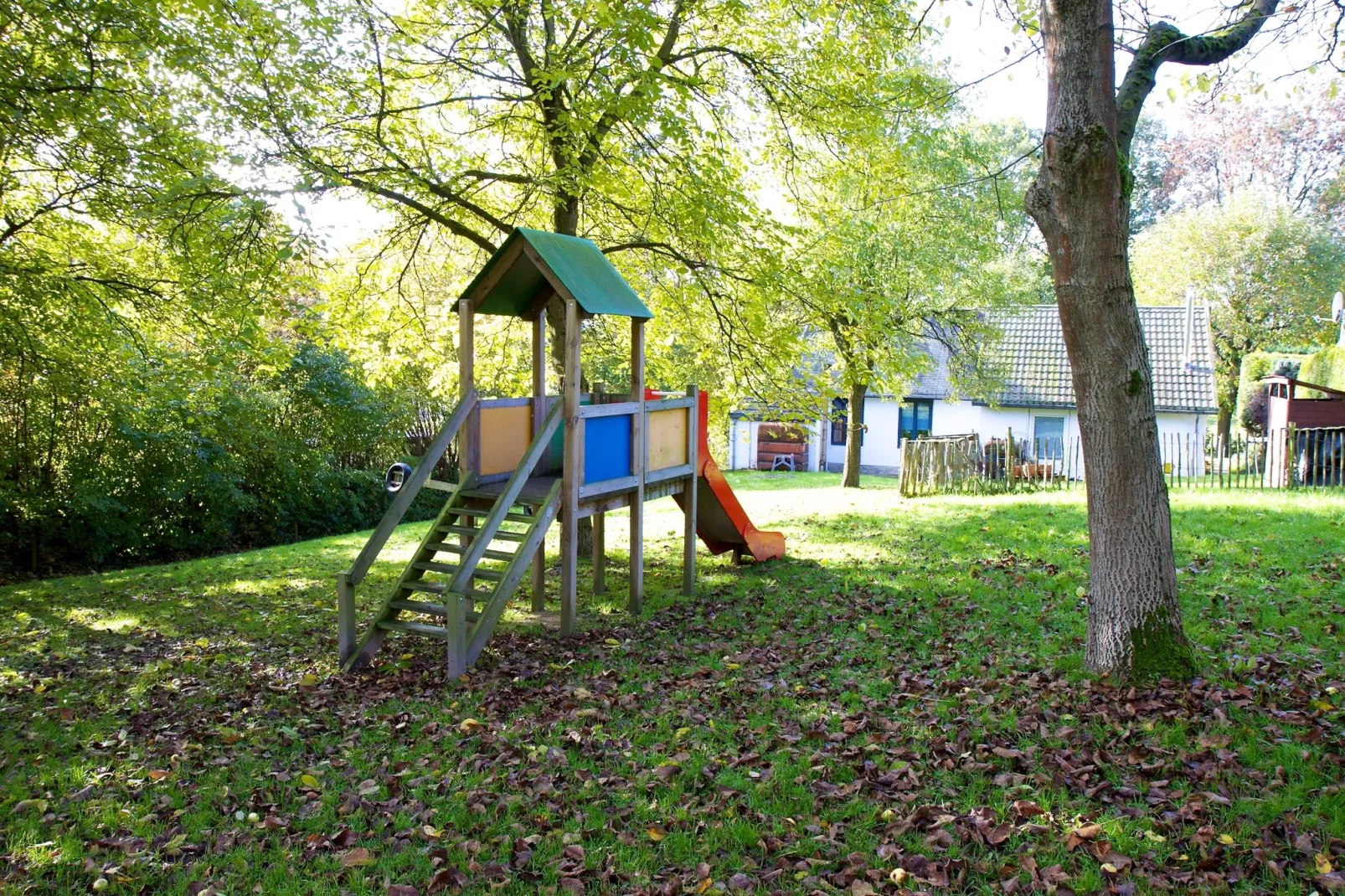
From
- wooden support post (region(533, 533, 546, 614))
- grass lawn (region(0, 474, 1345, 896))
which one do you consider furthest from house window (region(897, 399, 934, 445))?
wooden support post (region(533, 533, 546, 614))

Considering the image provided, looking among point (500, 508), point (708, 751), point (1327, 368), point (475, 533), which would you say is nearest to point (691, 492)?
point (475, 533)

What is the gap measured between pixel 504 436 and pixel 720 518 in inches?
151

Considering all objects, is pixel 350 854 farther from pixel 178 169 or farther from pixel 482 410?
pixel 178 169

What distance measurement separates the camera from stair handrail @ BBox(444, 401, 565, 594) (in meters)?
7.23

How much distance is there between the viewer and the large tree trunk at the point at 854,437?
21.8 m

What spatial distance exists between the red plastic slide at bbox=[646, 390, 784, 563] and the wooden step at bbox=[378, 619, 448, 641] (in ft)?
14.6

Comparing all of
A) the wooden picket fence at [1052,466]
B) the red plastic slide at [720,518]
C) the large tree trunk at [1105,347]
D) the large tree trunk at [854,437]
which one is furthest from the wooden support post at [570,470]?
the large tree trunk at [854,437]

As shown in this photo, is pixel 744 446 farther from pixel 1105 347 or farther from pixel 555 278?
pixel 1105 347

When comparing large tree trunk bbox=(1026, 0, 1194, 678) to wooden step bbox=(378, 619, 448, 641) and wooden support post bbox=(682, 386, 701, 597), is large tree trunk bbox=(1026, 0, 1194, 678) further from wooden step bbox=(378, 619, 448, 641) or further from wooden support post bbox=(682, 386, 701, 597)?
wooden support post bbox=(682, 386, 701, 597)

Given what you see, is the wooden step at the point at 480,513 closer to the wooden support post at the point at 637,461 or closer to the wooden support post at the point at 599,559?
the wooden support post at the point at 637,461

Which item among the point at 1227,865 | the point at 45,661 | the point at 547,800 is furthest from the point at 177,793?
the point at 1227,865

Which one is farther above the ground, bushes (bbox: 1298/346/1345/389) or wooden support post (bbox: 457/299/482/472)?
bushes (bbox: 1298/346/1345/389)

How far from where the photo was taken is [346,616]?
752cm

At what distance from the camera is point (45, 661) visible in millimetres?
7902
